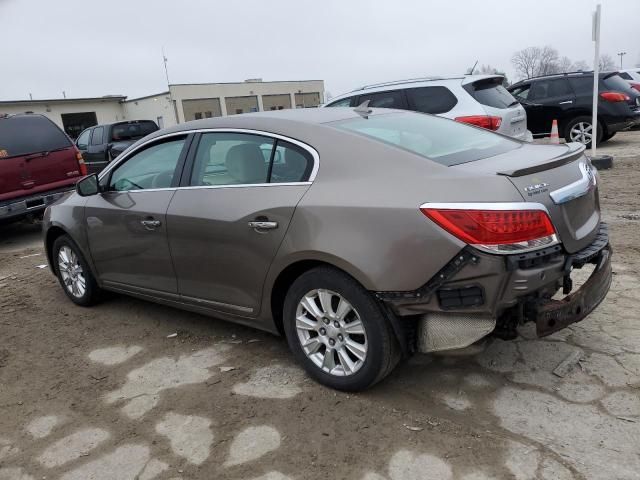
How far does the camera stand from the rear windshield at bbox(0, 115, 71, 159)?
7648mm

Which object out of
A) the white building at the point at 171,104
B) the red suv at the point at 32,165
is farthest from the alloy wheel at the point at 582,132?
the white building at the point at 171,104

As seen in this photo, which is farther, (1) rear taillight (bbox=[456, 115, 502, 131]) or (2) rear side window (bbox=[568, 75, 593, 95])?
(2) rear side window (bbox=[568, 75, 593, 95])

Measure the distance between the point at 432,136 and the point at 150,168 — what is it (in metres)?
2.04

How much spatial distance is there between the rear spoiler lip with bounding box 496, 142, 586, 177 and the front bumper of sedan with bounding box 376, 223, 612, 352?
15.1 inches

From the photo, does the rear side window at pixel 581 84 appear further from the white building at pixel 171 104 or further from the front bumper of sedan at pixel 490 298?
the white building at pixel 171 104

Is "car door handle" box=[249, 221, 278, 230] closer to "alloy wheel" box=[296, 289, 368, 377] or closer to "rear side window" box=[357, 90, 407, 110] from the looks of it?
"alloy wheel" box=[296, 289, 368, 377]

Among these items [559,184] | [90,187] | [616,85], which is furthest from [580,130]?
[90,187]

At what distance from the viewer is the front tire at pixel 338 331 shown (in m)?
2.87

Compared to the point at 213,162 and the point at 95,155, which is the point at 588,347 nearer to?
the point at 213,162

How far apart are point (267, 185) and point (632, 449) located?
2232 millimetres

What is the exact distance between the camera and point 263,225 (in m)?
3.19

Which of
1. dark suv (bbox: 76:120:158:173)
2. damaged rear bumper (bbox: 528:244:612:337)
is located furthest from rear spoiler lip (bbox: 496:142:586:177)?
dark suv (bbox: 76:120:158:173)

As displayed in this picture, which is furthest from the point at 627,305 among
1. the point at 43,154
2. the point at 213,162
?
the point at 43,154

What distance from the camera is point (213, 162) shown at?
366 centimetres
